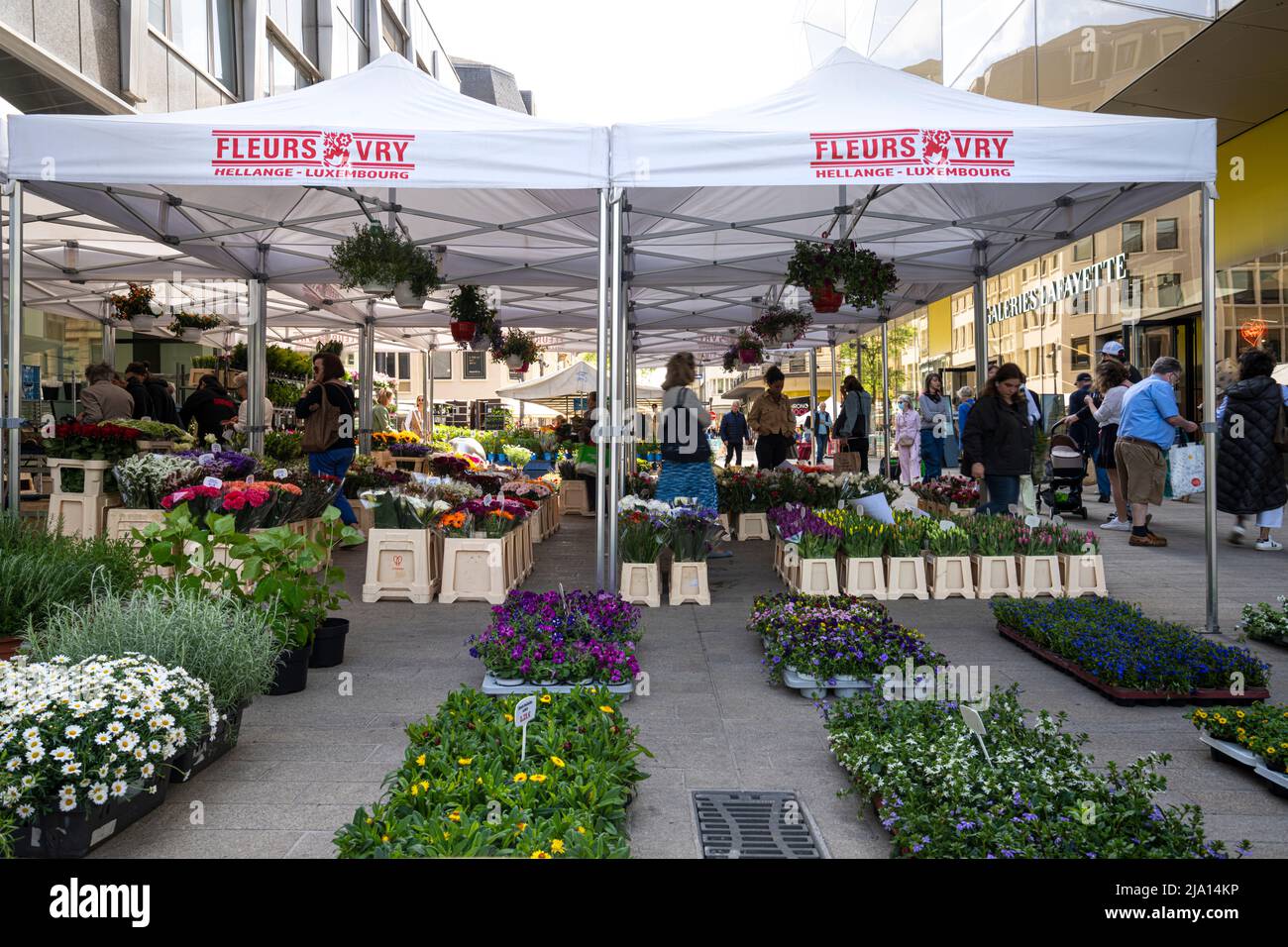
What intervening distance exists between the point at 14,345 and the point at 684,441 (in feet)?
16.6

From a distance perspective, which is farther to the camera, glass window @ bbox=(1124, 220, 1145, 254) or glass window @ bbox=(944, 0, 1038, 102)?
glass window @ bbox=(1124, 220, 1145, 254)

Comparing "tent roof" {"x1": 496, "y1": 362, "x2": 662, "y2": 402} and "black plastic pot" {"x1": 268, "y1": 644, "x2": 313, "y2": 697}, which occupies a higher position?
"tent roof" {"x1": 496, "y1": 362, "x2": 662, "y2": 402}

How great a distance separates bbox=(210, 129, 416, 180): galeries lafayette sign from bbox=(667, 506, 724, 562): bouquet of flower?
10.1ft

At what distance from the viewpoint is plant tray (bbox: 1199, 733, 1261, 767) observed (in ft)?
11.8

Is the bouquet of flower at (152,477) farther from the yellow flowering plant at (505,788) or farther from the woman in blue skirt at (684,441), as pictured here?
the yellow flowering plant at (505,788)

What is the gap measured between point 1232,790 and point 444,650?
13.1ft

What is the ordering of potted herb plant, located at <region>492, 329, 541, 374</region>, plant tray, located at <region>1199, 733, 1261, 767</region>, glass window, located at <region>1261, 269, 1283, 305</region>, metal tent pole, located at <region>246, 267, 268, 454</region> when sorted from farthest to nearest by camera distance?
potted herb plant, located at <region>492, 329, 541, 374</region> < glass window, located at <region>1261, 269, 1283, 305</region> < metal tent pole, located at <region>246, 267, 268, 454</region> < plant tray, located at <region>1199, 733, 1261, 767</region>

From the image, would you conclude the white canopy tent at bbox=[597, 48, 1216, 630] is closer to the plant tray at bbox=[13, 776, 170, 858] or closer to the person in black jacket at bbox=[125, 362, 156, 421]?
the plant tray at bbox=[13, 776, 170, 858]

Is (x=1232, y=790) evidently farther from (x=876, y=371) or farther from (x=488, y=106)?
(x=876, y=371)

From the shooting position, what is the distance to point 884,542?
7117 mm

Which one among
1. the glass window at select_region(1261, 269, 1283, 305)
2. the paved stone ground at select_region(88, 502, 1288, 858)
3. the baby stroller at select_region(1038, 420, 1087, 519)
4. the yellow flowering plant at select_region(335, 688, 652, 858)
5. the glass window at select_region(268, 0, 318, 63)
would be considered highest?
the glass window at select_region(268, 0, 318, 63)

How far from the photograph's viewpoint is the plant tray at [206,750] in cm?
342

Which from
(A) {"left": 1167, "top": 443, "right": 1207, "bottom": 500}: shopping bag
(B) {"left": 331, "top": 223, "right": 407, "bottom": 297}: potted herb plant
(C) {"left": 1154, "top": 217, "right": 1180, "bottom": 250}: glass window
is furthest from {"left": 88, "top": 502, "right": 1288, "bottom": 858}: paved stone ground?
(C) {"left": 1154, "top": 217, "right": 1180, "bottom": 250}: glass window

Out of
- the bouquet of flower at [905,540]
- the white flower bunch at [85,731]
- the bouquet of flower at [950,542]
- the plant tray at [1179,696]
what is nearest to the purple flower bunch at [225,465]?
the white flower bunch at [85,731]
